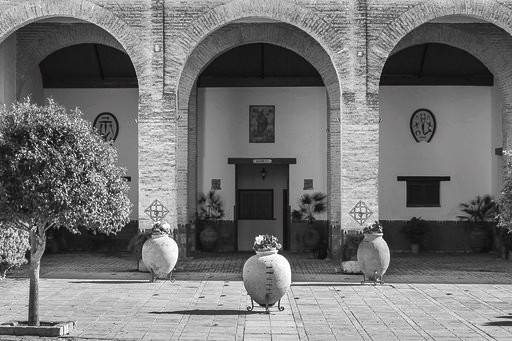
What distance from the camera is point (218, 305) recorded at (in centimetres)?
1375

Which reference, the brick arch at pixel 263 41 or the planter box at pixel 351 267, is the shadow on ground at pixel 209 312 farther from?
the brick arch at pixel 263 41

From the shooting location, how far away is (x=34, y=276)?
1147cm

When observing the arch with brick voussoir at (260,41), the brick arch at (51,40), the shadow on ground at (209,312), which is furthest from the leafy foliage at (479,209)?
the shadow on ground at (209,312)

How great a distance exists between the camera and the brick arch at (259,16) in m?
18.5

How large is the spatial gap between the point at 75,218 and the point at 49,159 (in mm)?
882

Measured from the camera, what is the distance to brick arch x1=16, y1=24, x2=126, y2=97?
21.4 metres

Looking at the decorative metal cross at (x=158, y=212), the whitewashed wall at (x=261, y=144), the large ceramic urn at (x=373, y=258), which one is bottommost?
the large ceramic urn at (x=373, y=258)

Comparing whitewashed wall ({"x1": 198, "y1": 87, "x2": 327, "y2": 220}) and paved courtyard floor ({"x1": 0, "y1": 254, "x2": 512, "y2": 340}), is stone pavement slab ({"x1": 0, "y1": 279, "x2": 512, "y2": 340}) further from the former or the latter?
whitewashed wall ({"x1": 198, "y1": 87, "x2": 327, "y2": 220})

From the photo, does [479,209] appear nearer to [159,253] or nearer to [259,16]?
[259,16]

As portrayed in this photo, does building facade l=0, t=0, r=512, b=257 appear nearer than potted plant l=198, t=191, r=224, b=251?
Yes

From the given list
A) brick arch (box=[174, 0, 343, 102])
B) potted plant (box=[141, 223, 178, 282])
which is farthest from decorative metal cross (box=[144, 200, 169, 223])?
brick arch (box=[174, 0, 343, 102])

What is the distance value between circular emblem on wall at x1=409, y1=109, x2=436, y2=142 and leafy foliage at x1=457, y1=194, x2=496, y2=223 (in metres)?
2.20

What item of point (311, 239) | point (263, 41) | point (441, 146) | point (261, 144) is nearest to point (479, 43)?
point (441, 146)

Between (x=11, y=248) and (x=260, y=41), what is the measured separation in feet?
27.3
